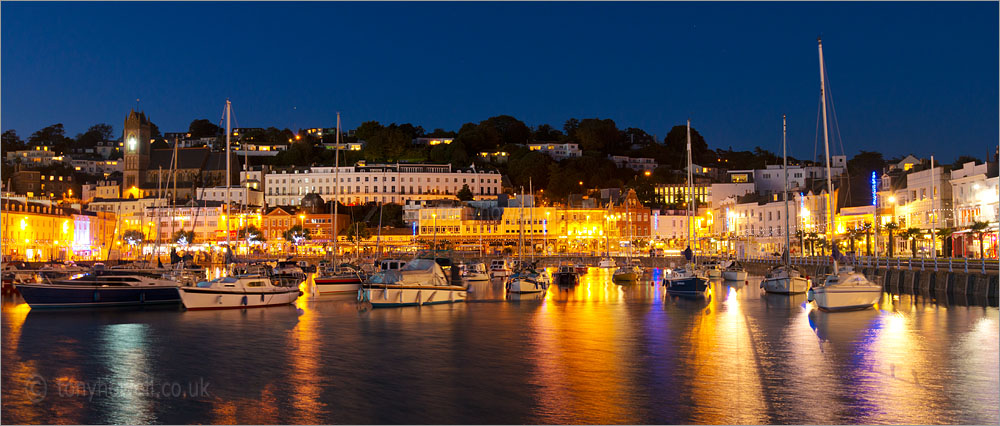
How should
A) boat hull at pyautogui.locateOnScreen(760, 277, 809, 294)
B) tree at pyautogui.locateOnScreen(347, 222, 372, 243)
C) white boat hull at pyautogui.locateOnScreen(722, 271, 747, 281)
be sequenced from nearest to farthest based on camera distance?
boat hull at pyautogui.locateOnScreen(760, 277, 809, 294) → white boat hull at pyautogui.locateOnScreen(722, 271, 747, 281) → tree at pyautogui.locateOnScreen(347, 222, 372, 243)

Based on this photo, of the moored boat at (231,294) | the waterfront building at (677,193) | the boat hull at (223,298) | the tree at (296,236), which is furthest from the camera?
the waterfront building at (677,193)

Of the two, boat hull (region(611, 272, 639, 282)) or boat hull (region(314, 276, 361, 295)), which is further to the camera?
boat hull (region(611, 272, 639, 282))

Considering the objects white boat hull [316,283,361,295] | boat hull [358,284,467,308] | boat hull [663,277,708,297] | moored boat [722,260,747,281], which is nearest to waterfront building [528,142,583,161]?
moored boat [722,260,747,281]

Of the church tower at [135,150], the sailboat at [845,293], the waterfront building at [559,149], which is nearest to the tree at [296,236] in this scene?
the church tower at [135,150]

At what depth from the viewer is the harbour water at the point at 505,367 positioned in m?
19.2

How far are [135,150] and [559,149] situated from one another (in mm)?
82742

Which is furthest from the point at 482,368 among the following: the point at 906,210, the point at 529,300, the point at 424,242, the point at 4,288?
the point at 424,242

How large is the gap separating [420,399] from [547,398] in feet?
9.08

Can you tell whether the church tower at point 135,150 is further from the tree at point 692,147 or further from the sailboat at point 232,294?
the sailboat at point 232,294

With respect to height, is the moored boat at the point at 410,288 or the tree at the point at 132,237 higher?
the tree at the point at 132,237

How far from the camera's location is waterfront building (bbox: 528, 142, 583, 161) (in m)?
188

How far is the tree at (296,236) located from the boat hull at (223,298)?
91541 mm

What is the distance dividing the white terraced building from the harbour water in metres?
118

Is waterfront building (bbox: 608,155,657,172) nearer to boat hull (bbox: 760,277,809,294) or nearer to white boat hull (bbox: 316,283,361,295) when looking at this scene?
boat hull (bbox: 760,277,809,294)
